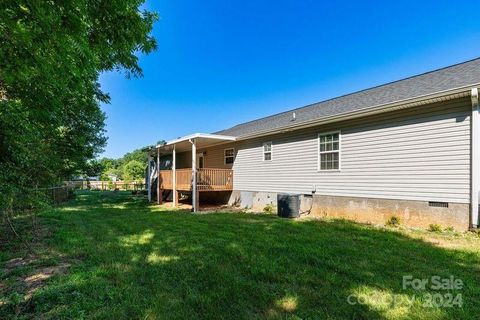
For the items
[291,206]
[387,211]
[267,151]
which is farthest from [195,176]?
[387,211]

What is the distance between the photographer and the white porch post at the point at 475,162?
581 centimetres

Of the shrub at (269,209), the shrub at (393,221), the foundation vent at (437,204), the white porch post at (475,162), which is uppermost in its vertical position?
the white porch post at (475,162)

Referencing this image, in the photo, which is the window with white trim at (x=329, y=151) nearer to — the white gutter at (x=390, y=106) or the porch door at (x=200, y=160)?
the white gutter at (x=390, y=106)

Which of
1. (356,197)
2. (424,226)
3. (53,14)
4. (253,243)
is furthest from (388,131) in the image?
(53,14)

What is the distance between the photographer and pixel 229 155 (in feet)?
46.8

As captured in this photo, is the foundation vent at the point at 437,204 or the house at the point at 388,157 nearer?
the house at the point at 388,157

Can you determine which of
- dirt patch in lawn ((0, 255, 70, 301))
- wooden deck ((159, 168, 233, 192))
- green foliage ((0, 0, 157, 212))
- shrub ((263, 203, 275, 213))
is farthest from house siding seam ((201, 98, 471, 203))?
dirt patch in lawn ((0, 255, 70, 301))

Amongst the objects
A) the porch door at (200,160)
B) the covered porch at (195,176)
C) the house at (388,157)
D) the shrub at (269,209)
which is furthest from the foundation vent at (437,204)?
the porch door at (200,160)

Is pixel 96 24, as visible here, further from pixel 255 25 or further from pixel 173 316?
pixel 255 25

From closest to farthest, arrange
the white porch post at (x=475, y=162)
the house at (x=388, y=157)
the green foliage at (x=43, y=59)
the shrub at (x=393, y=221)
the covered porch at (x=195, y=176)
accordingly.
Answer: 1. the green foliage at (x=43, y=59)
2. the white porch post at (x=475, y=162)
3. the house at (x=388, y=157)
4. the shrub at (x=393, y=221)
5. the covered porch at (x=195, y=176)

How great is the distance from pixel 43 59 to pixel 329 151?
840cm

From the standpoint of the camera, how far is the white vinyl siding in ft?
20.5

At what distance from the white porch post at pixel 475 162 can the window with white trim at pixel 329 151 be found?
3531mm

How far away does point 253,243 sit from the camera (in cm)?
530
